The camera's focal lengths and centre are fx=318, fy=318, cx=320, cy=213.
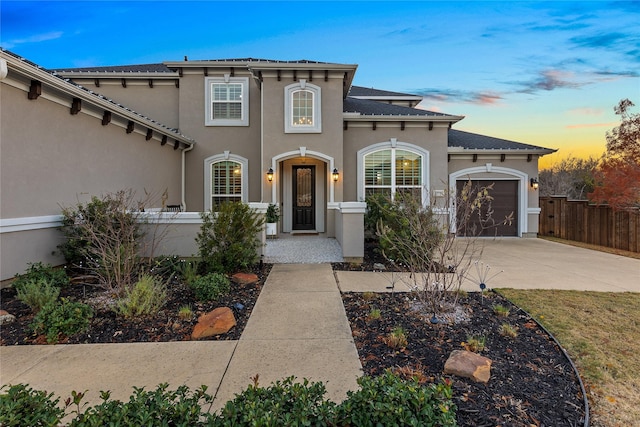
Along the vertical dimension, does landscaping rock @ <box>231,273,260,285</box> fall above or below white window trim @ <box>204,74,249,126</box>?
below

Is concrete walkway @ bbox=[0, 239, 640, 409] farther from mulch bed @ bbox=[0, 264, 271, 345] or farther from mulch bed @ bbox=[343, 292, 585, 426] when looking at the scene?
mulch bed @ bbox=[343, 292, 585, 426]

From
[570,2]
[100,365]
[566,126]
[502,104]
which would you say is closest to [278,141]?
[100,365]

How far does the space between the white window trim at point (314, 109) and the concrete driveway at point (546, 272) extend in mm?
5746

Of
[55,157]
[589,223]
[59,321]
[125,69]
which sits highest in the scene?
[125,69]

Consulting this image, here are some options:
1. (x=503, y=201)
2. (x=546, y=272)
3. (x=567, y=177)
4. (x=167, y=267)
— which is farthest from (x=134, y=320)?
(x=567, y=177)

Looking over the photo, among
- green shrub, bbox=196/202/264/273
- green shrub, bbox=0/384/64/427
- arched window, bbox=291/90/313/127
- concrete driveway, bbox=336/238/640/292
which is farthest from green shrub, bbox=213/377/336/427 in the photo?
arched window, bbox=291/90/313/127

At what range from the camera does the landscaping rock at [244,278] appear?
592 cm

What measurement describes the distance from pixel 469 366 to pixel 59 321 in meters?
4.47

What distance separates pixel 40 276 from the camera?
207 inches

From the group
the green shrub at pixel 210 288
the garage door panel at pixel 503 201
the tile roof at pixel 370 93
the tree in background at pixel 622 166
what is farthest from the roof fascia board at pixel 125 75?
the tree in background at pixel 622 166

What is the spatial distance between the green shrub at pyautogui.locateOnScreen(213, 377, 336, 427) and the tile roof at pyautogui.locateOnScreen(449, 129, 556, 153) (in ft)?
40.6

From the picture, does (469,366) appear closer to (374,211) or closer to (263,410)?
(263,410)

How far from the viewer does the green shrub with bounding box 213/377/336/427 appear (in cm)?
178

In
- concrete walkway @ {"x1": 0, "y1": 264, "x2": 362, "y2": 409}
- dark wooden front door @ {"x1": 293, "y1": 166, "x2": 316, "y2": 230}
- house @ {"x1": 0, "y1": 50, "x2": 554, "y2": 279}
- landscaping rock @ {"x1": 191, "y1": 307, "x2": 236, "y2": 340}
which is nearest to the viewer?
concrete walkway @ {"x1": 0, "y1": 264, "x2": 362, "y2": 409}
